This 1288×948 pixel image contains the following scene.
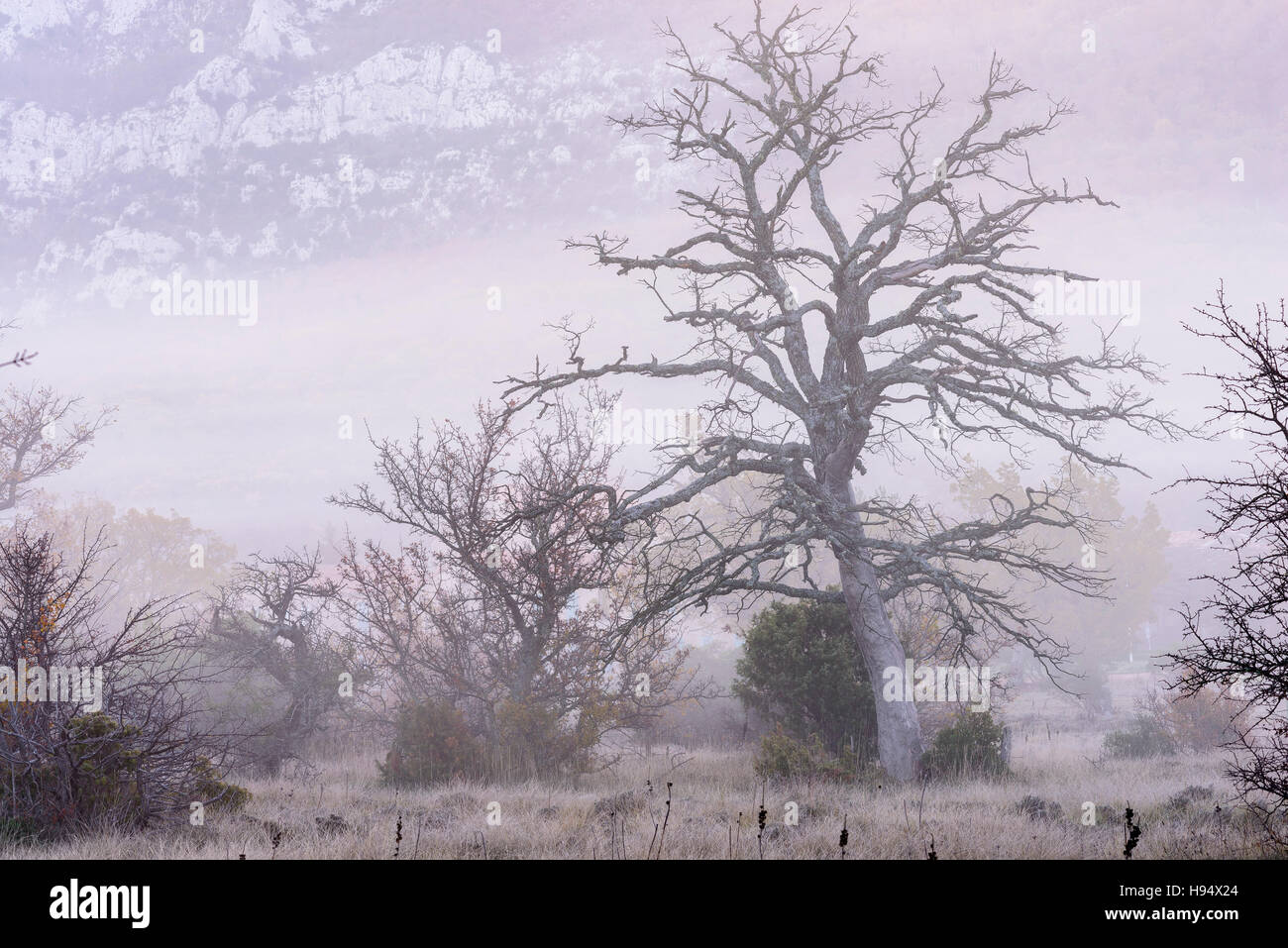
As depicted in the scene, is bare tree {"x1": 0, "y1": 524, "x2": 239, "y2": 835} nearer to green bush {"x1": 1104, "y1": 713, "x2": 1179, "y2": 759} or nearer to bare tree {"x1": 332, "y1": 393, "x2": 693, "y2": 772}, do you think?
bare tree {"x1": 332, "y1": 393, "x2": 693, "y2": 772}

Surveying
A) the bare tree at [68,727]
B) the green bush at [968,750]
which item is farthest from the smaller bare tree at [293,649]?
the green bush at [968,750]

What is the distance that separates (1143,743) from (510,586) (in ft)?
63.2

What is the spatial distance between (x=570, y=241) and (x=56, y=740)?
11.0 metres

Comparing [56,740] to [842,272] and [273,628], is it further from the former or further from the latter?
[842,272]

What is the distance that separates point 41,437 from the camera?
37.8 meters

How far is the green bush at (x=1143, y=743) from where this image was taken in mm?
24672

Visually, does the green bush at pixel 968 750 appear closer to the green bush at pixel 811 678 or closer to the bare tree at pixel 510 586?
the green bush at pixel 811 678

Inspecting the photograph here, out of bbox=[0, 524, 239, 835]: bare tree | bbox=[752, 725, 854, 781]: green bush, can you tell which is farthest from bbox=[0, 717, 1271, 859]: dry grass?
bbox=[0, 524, 239, 835]: bare tree

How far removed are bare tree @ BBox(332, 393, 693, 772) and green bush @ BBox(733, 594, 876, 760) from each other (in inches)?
83.1

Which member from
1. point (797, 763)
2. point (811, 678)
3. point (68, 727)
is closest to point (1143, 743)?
point (811, 678)

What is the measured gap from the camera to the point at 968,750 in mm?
15961

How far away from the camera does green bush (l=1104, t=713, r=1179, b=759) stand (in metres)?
24.7

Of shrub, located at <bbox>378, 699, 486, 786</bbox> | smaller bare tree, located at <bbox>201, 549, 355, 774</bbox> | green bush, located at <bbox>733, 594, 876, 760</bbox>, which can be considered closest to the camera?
shrub, located at <bbox>378, 699, 486, 786</bbox>
